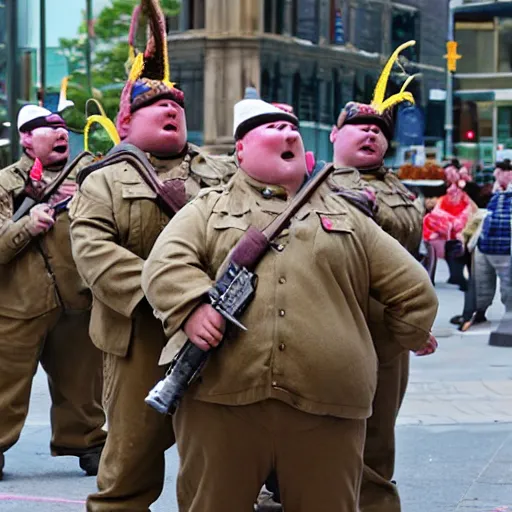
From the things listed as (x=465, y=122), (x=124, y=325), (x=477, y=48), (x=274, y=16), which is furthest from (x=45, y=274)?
(x=477, y=48)

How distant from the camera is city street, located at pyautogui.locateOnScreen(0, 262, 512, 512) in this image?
6.88 m

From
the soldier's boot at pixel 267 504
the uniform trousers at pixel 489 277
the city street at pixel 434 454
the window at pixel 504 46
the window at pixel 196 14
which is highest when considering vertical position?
the window at pixel 196 14

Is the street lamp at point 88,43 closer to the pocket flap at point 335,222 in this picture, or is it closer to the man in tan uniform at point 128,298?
the man in tan uniform at point 128,298

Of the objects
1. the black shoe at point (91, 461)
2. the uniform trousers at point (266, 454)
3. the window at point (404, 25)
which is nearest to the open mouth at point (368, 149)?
the uniform trousers at point (266, 454)

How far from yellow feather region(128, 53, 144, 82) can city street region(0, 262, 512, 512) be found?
79.6 inches

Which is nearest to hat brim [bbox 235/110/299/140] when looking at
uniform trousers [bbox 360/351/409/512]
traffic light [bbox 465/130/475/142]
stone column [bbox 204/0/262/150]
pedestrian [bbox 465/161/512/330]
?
uniform trousers [bbox 360/351/409/512]

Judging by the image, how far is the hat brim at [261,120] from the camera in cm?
466

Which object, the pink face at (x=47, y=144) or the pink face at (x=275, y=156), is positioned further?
the pink face at (x=47, y=144)

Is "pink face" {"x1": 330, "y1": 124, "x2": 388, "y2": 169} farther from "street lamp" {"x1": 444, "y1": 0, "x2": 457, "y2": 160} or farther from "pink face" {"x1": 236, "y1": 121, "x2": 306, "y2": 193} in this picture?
"street lamp" {"x1": 444, "y1": 0, "x2": 457, "y2": 160}

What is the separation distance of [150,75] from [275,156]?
60.7 inches

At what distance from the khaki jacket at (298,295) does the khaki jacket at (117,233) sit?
0.80 meters

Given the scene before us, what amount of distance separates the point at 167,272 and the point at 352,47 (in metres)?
27.0

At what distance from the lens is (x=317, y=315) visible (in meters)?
4.40

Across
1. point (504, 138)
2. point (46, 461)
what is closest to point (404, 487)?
point (46, 461)
